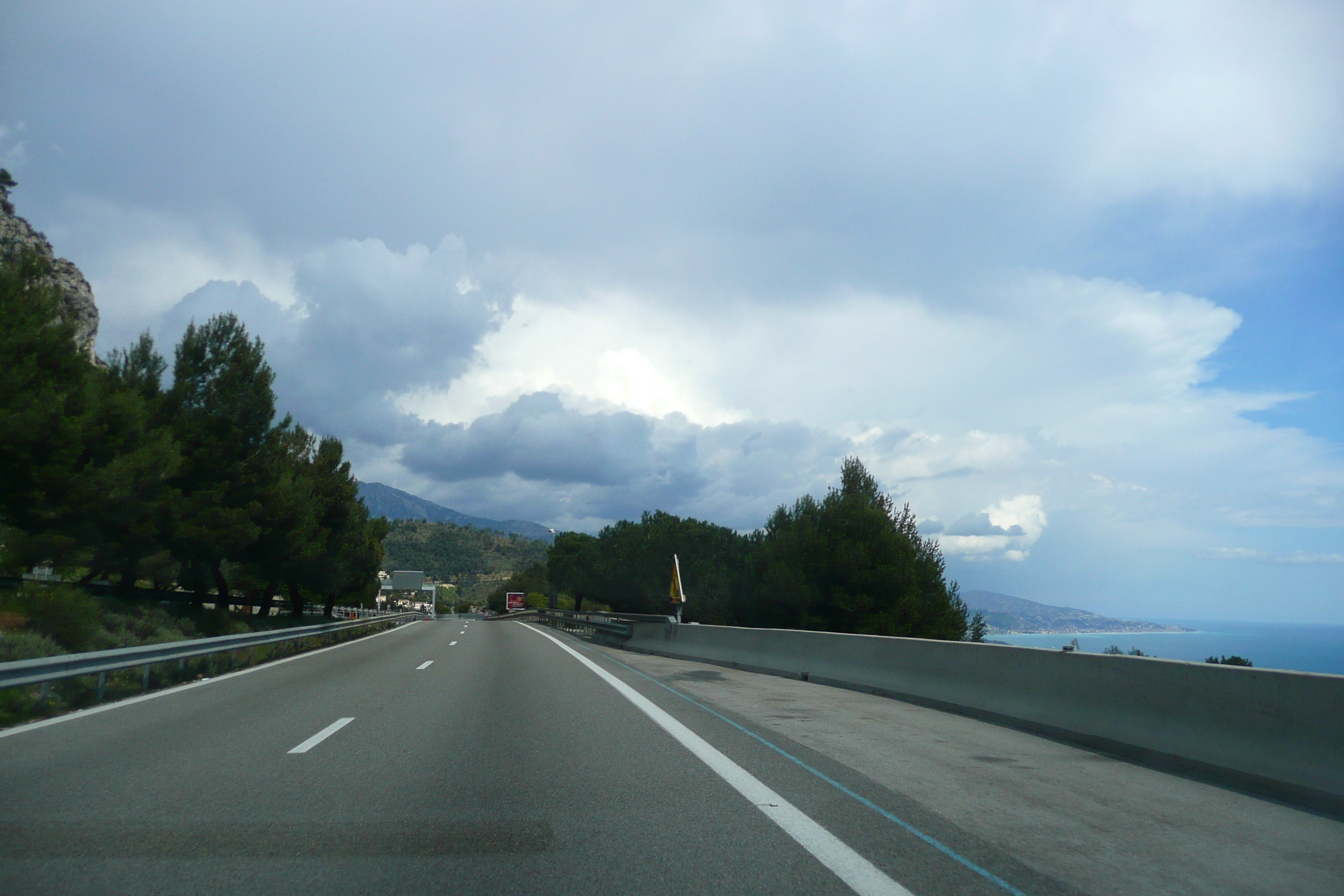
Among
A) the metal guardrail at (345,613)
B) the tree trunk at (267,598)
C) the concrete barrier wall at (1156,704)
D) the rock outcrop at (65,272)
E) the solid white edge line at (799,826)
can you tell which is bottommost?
the metal guardrail at (345,613)

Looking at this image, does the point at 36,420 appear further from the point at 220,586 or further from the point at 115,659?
the point at 220,586

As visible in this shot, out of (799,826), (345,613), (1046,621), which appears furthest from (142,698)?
(1046,621)

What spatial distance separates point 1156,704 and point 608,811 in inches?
212

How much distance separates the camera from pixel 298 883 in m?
4.14

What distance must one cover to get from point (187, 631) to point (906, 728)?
2285 cm

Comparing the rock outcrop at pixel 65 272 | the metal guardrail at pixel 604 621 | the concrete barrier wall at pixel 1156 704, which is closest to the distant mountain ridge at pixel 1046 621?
the metal guardrail at pixel 604 621

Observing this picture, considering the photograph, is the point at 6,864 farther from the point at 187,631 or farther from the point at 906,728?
the point at 187,631

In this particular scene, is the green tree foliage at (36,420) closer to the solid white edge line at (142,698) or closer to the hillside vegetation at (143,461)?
A: the hillside vegetation at (143,461)

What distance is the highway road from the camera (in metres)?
4.32

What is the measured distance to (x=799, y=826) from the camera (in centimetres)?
532

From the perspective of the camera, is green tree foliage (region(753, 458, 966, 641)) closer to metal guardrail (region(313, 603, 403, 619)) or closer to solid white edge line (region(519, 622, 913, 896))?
Result: metal guardrail (region(313, 603, 403, 619))

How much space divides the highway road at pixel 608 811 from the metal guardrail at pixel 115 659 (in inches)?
27.4

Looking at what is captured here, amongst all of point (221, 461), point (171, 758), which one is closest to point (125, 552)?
point (221, 461)

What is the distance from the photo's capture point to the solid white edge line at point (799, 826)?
4.23 meters
